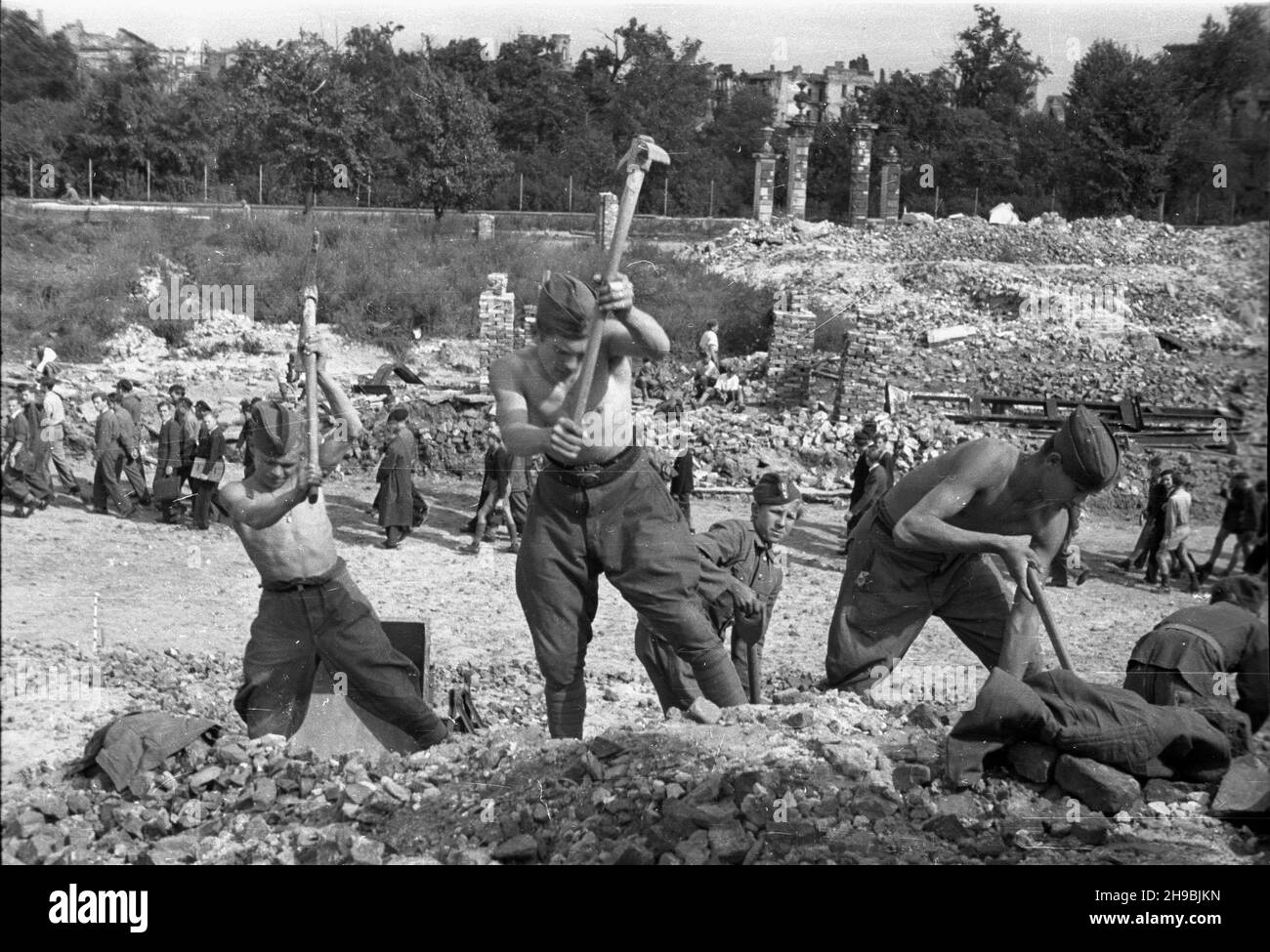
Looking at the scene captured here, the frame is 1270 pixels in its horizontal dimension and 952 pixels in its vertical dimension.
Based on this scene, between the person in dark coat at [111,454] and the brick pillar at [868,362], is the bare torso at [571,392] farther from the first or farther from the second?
the brick pillar at [868,362]

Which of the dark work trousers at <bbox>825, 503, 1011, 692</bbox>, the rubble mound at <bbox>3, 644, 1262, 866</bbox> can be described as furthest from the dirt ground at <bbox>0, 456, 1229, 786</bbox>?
the dark work trousers at <bbox>825, 503, 1011, 692</bbox>

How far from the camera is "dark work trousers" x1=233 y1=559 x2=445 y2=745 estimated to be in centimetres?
707

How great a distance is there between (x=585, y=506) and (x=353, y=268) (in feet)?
42.7

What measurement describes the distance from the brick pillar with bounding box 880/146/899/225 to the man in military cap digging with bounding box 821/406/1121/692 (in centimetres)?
1172

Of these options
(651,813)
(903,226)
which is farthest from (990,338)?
(651,813)

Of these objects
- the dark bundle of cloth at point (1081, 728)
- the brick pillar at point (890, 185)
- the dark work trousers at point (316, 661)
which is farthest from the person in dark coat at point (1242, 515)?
the brick pillar at point (890, 185)

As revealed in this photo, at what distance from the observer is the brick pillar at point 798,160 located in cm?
1485

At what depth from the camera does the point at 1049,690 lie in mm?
6055

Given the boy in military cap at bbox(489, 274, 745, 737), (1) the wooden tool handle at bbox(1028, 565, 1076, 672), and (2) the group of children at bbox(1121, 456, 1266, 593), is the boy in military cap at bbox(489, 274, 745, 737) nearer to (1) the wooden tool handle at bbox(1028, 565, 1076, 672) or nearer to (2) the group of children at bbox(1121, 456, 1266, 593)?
(1) the wooden tool handle at bbox(1028, 565, 1076, 672)

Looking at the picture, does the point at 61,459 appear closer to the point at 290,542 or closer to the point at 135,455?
the point at 135,455

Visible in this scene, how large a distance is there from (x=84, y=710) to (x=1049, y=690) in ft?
16.2

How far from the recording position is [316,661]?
23.4ft

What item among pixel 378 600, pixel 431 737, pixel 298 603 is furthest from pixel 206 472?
pixel 431 737
